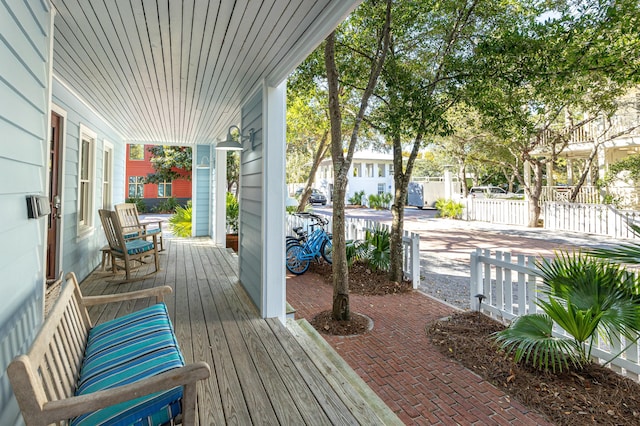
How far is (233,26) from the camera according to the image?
246 centimetres

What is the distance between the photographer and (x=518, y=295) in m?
3.48

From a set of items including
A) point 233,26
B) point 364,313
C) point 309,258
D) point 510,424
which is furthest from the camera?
point 309,258

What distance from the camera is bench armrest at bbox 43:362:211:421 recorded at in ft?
3.51

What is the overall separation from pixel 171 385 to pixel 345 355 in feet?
7.64

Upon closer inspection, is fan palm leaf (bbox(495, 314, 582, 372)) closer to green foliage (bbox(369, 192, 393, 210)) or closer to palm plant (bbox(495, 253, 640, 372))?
palm plant (bbox(495, 253, 640, 372))

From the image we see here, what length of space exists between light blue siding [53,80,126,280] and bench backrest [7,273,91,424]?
105 inches

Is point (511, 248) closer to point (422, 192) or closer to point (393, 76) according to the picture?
point (393, 76)

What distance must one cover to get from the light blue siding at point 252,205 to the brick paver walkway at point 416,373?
2.89 ft

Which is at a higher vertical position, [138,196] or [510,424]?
[138,196]

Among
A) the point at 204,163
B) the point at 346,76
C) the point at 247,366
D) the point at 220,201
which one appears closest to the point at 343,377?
the point at 247,366

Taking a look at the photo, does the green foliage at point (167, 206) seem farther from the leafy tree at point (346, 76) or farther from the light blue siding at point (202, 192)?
the leafy tree at point (346, 76)

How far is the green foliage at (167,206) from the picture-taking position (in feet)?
65.7

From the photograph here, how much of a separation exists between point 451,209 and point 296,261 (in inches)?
461

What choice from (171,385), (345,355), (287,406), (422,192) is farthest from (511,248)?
(422,192)
